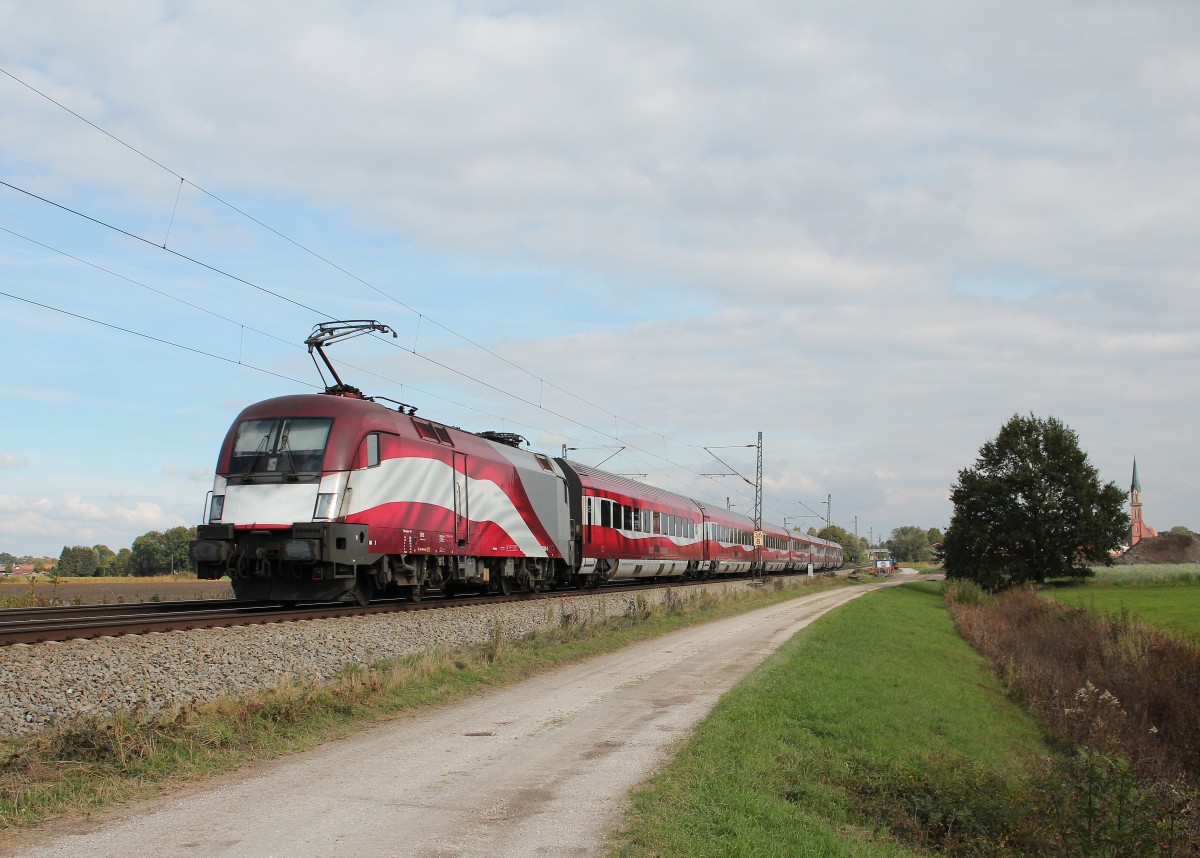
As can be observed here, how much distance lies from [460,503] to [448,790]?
15.9 m

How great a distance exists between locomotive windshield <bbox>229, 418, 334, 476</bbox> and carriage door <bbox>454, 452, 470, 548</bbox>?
17.8 feet

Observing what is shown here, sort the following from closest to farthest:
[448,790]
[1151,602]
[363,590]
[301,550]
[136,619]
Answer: [448,790] → [136,619] → [301,550] → [363,590] → [1151,602]

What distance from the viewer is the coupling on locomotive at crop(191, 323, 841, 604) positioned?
18031 mm

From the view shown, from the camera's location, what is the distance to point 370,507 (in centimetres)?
1911

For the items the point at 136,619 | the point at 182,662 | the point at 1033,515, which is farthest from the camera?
the point at 1033,515

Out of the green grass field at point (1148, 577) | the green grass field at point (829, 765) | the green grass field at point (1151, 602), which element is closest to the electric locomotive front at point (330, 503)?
the green grass field at point (829, 765)

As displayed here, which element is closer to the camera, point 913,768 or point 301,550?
point 913,768

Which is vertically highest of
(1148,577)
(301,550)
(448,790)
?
(301,550)

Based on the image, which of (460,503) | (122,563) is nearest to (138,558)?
(122,563)

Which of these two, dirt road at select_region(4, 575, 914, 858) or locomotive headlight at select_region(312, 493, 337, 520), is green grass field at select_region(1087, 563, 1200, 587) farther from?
dirt road at select_region(4, 575, 914, 858)

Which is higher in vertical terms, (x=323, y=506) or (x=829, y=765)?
(x=323, y=506)

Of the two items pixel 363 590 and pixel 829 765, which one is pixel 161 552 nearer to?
pixel 363 590

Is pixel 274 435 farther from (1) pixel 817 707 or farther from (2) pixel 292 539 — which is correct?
(1) pixel 817 707

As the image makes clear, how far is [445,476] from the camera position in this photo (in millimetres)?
22938
